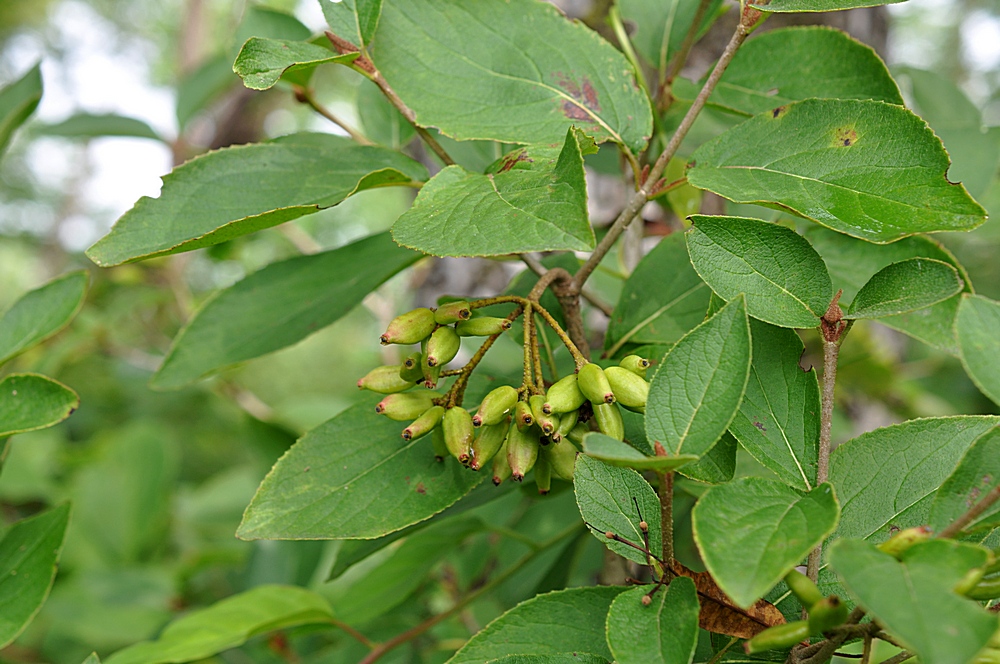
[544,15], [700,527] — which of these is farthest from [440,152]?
[700,527]

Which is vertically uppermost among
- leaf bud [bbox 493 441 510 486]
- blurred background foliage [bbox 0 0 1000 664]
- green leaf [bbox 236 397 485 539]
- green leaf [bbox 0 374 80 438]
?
leaf bud [bbox 493 441 510 486]

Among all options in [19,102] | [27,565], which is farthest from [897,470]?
[19,102]

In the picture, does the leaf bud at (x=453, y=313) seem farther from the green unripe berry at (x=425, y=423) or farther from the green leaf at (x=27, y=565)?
the green leaf at (x=27, y=565)

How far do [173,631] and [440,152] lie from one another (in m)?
0.58

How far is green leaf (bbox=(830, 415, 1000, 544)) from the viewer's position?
455 millimetres

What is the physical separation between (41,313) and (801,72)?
2.57ft

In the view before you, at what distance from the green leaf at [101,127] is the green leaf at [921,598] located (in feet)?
4.71

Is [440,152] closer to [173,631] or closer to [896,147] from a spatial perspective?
[896,147]

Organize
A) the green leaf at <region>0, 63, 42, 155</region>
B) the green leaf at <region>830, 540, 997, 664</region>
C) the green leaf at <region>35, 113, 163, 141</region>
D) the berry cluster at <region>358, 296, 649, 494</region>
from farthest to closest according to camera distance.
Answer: the green leaf at <region>35, 113, 163, 141</region> < the green leaf at <region>0, 63, 42, 155</region> < the berry cluster at <region>358, 296, 649, 494</region> < the green leaf at <region>830, 540, 997, 664</region>

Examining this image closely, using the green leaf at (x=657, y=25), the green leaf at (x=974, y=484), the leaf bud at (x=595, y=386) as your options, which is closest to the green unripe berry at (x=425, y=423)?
the leaf bud at (x=595, y=386)

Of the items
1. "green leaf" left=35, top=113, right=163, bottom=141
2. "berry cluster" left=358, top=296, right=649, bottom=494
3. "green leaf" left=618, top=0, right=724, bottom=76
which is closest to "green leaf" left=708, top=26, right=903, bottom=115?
"green leaf" left=618, top=0, right=724, bottom=76

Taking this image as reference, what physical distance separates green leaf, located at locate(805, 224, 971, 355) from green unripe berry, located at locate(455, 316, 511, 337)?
0.31 metres

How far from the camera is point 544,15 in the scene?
629 millimetres

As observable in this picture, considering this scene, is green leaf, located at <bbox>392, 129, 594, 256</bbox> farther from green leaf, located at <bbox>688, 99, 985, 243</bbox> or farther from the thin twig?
the thin twig
